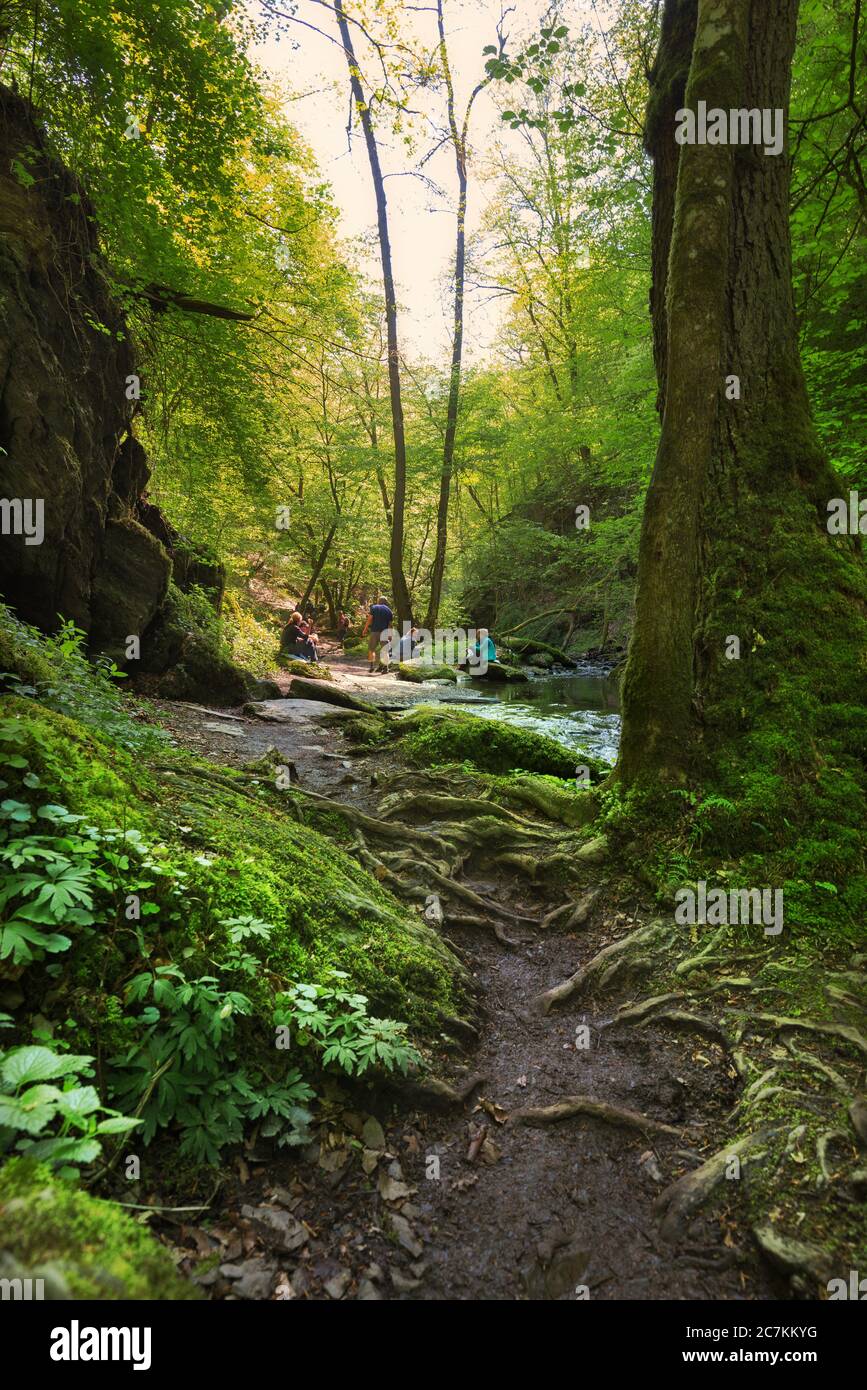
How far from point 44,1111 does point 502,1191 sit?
1.88 m

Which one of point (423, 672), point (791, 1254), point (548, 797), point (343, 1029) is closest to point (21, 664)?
point (343, 1029)

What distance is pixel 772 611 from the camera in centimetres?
425

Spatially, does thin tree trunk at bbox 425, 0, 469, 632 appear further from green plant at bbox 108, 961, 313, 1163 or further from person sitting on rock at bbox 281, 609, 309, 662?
green plant at bbox 108, 961, 313, 1163

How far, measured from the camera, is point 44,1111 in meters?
1.46

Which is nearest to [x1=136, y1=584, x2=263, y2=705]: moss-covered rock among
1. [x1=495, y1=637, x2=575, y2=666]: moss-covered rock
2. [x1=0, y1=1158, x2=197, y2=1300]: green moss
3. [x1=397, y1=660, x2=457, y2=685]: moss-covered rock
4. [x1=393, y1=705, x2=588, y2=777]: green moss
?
[x1=393, y1=705, x2=588, y2=777]: green moss

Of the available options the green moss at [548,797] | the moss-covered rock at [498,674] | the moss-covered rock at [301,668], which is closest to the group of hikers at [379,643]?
the moss-covered rock at [498,674]

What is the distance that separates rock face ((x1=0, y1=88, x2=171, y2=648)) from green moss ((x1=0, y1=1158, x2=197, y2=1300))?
6.86 m

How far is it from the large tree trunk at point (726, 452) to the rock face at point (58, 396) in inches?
249

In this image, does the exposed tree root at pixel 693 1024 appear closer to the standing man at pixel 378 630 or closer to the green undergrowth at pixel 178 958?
the green undergrowth at pixel 178 958

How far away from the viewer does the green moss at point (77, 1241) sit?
1.11 m

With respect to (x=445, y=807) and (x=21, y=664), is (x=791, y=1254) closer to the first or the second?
(x=445, y=807)

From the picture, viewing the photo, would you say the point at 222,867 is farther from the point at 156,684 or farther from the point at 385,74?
the point at 385,74
